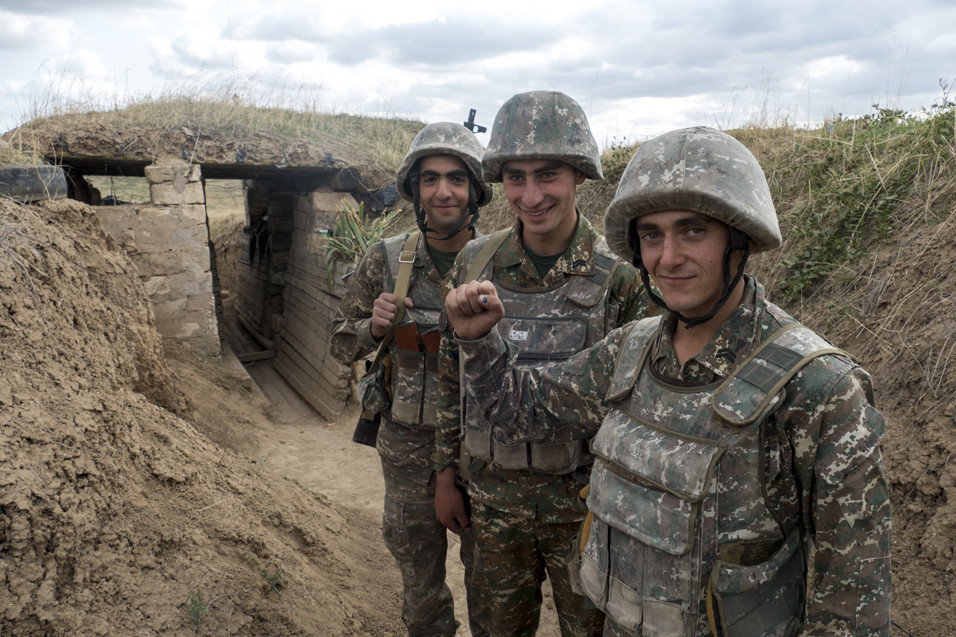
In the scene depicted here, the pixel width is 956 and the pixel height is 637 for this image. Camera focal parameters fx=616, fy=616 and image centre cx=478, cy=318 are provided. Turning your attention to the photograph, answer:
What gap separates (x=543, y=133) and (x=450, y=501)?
4.67 ft

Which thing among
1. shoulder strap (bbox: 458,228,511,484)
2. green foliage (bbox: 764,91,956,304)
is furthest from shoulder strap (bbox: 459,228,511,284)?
green foliage (bbox: 764,91,956,304)

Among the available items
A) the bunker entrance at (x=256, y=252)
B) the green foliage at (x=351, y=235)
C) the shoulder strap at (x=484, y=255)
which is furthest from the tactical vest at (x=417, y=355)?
the bunker entrance at (x=256, y=252)

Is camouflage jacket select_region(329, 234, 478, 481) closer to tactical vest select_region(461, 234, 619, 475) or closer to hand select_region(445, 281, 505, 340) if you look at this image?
tactical vest select_region(461, 234, 619, 475)

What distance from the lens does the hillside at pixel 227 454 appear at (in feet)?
7.32

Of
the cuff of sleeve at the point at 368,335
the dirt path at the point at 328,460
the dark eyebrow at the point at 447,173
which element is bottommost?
the dirt path at the point at 328,460

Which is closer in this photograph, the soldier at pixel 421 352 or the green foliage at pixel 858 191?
the soldier at pixel 421 352

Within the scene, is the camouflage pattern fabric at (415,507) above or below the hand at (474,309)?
below

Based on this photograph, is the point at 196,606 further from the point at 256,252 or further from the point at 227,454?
the point at 256,252

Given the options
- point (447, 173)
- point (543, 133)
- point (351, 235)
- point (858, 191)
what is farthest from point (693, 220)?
point (351, 235)

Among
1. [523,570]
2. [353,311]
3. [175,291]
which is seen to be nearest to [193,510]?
[353,311]

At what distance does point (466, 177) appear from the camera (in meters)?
2.88

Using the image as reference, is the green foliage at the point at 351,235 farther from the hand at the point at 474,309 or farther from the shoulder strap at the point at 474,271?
the hand at the point at 474,309

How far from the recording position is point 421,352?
2805mm

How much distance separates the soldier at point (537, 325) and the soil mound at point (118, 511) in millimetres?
1095
